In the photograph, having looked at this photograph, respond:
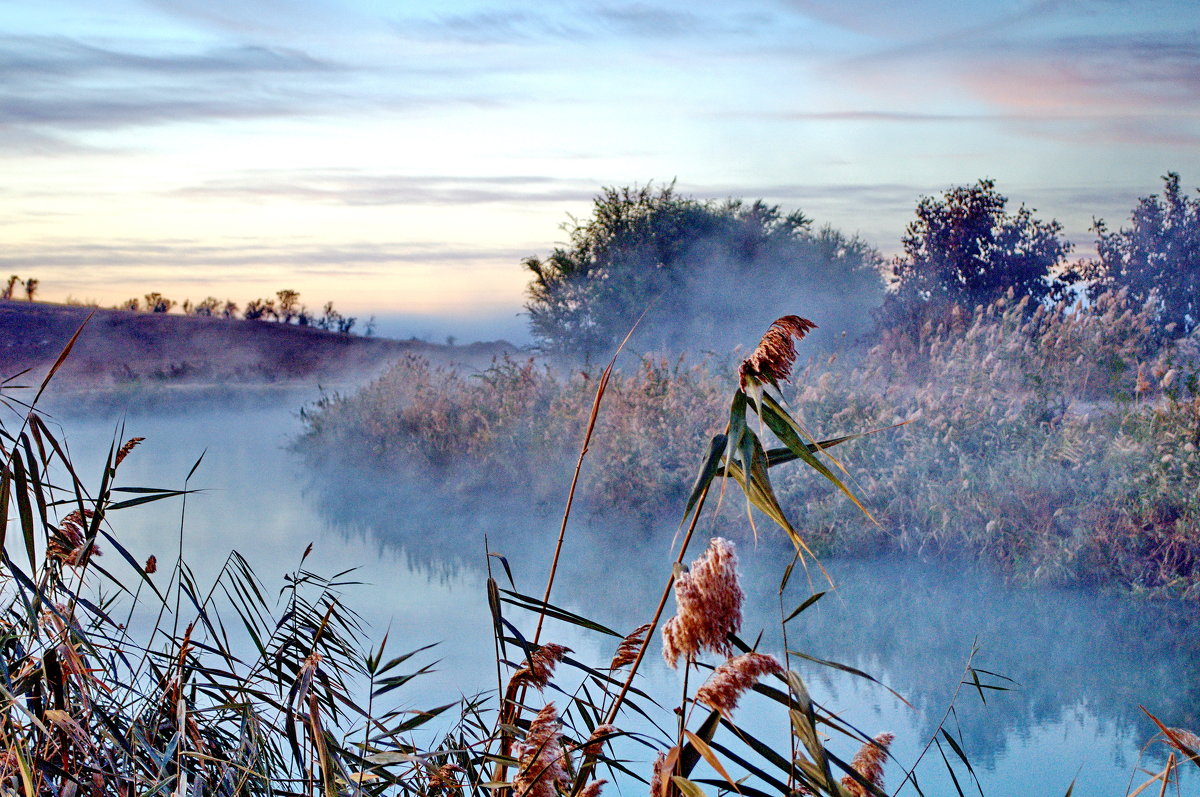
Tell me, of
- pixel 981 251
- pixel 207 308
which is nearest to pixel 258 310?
pixel 207 308

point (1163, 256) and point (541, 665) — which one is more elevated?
point (1163, 256)

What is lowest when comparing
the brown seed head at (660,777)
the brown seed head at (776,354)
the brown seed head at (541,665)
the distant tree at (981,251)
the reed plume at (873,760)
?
the reed plume at (873,760)

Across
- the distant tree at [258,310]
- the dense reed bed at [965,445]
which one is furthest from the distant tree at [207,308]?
the dense reed bed at [965,445]

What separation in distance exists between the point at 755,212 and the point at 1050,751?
31.2 feet

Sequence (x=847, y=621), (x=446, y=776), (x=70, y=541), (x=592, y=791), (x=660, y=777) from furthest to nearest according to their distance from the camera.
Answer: (x=847, y=621) → (x=70, y=541) → (x=446, y=776) → (x=592, y=791) → (x=660, y=777)

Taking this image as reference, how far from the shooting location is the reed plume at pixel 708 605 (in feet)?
2.48

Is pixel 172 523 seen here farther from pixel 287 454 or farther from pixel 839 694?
pixel 839 694

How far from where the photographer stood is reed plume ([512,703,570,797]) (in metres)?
0.95

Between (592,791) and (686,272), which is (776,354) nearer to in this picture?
(592,791)

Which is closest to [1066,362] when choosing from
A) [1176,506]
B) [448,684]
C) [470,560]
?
[1176,506]

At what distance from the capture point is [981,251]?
29.0 ft

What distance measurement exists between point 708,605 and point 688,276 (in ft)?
35.5

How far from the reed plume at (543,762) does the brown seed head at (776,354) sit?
41cm

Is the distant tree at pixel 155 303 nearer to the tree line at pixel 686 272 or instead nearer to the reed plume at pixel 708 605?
the tree line at pixel 686 272
